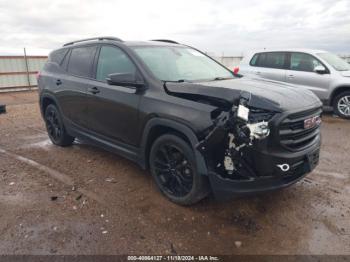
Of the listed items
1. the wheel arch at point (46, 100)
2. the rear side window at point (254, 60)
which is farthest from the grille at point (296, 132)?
the rear side window at point (254, 60)

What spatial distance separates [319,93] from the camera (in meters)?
7.86

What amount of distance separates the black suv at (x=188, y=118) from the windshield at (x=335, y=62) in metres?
4.92

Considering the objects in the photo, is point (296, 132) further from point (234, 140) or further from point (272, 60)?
point (272, 60)

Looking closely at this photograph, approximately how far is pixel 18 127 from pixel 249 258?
257 inches

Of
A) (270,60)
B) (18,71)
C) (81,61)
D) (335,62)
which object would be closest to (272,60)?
(270,60)

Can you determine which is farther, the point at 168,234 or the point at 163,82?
the point at 163,82

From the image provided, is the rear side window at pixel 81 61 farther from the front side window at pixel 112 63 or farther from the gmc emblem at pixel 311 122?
the gmc emblem at pixel 311 122

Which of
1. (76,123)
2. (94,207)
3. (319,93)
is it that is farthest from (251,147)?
(319,93)

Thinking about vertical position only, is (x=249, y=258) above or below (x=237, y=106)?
below

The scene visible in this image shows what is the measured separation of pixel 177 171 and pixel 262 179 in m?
0.97

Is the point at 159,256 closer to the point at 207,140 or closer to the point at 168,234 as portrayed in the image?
the point at 168,234

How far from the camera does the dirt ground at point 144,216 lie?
2.69m

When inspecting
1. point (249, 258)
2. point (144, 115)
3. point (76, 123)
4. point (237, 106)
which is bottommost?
point (249, 258)

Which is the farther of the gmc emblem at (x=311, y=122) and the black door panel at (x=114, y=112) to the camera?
the black door panel at (x=114, y=112)
